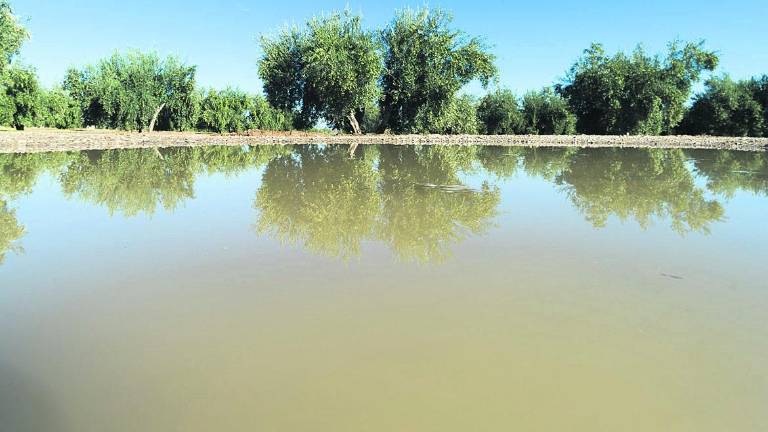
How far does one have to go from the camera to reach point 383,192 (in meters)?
7.98

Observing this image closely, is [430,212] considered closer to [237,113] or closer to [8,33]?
[8,33]

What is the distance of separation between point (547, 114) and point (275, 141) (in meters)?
22.2

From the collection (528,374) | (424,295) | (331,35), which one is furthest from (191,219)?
(331,35)

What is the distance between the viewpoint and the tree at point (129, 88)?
1071 inches

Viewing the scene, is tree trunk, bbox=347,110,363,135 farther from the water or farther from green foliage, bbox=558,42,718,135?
the water

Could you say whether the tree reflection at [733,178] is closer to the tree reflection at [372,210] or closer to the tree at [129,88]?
the tree reflection at [372,210]

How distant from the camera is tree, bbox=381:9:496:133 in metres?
29.4

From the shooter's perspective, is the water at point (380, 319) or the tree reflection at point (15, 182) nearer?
the water at point (380, 319)

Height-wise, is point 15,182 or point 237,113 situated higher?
point 237,113

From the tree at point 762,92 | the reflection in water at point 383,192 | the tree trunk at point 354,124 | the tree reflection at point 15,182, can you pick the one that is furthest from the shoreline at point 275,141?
the tree at point 762,92

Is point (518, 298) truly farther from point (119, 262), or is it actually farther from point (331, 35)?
point (331, 35)

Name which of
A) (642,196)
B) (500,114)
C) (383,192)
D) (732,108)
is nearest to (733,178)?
(642,196)

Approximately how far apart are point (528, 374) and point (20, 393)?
2382 millimetres

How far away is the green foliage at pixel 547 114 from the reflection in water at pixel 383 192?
22.8 m
